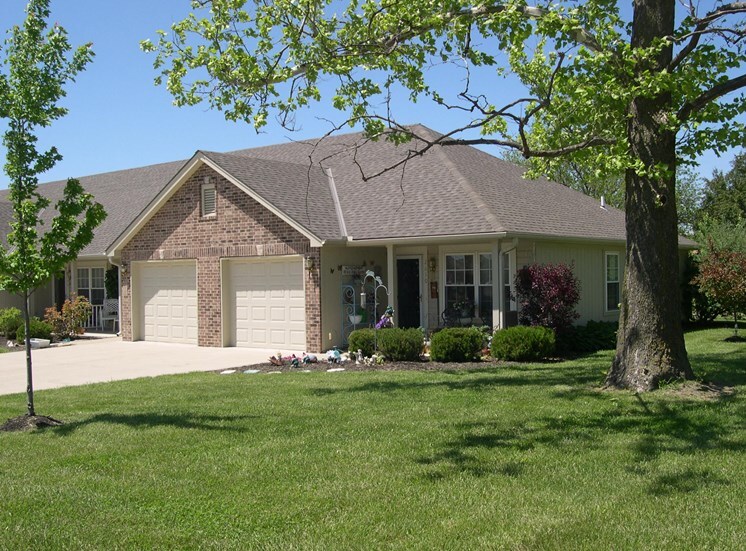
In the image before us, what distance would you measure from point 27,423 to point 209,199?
1142 centimetres

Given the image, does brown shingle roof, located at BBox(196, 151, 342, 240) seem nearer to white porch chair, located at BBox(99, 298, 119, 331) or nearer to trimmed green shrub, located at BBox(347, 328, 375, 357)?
trimmed green shrub, located at BBox(347, 328, 375, 357)

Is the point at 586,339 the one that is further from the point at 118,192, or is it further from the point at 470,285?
the point at 118,192

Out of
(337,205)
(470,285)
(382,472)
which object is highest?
(337,205)

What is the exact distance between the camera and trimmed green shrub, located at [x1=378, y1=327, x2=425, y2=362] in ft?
51.9

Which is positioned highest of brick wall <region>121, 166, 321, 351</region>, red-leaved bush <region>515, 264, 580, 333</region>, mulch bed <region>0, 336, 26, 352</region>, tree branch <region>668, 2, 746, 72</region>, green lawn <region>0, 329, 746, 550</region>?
tree branch <region>668, 2, 746, 72</region>

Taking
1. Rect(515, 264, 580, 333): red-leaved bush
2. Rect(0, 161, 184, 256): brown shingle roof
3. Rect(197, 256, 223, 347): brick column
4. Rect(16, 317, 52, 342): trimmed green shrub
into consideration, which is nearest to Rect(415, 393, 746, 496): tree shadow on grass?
Rect(515, 264, 580, 333): red-leaved bush

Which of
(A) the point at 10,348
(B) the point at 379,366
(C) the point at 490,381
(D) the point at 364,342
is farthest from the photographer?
(A) the point at 10,348

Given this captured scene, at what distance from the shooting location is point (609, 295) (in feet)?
72.0

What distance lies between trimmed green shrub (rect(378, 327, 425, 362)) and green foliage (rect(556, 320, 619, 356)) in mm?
3287

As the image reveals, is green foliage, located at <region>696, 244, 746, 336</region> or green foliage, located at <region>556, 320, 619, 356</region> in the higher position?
green foliage, located at <region>696, 244, 746, 336</region>

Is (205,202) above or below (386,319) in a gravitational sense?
above

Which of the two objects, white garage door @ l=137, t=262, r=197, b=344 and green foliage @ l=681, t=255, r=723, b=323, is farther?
green foliage @ l=681, t=255, r=723, b=323

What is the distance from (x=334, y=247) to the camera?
725 inches

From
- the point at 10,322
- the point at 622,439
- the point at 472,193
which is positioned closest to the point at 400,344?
the point at 472,193
